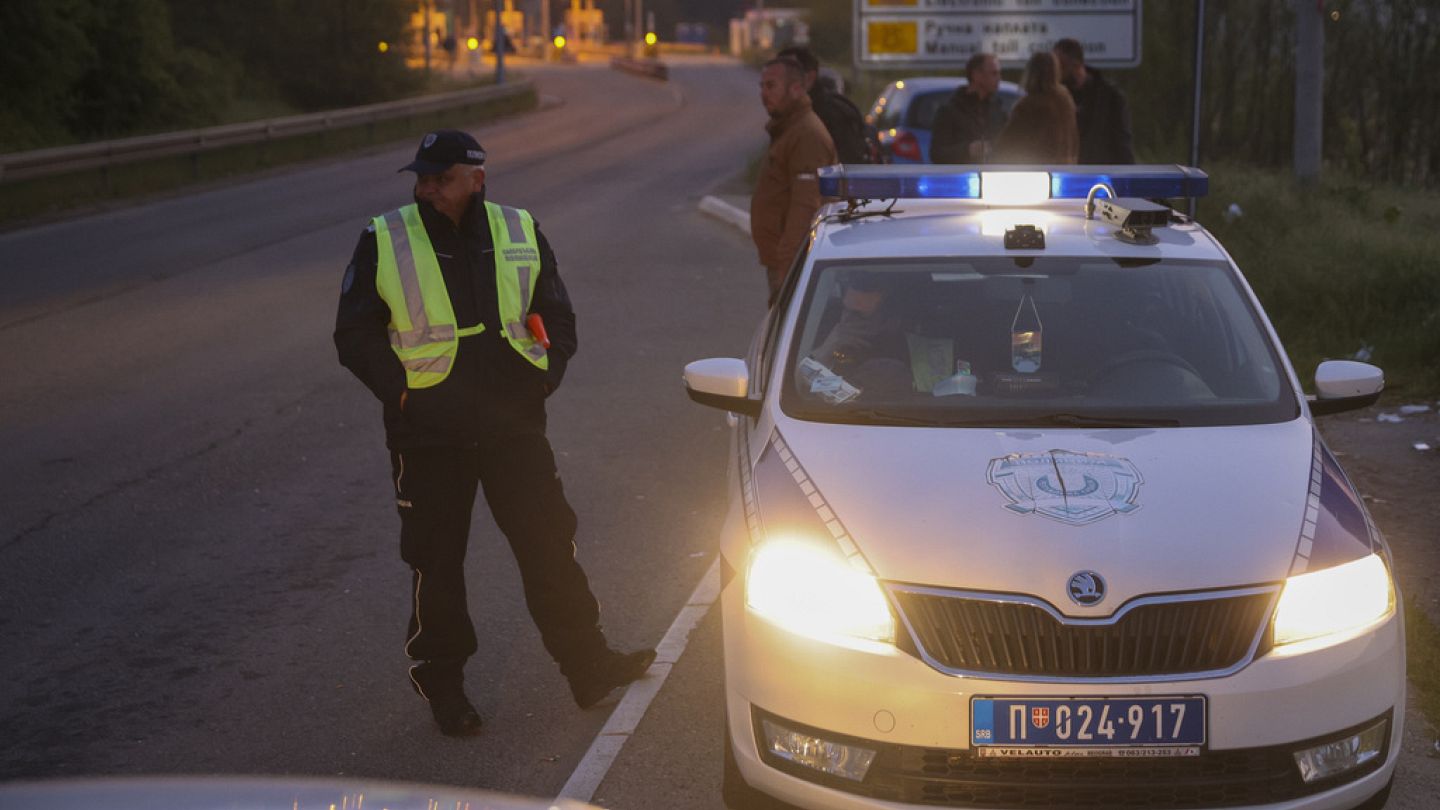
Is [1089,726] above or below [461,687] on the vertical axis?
above

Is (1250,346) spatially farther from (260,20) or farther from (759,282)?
(260,20)

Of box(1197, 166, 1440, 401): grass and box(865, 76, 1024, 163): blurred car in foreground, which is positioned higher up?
box(865, 76, 1024, 163): blurred car in foreground

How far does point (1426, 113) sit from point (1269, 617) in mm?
15843

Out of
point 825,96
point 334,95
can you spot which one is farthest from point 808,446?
point 334,95

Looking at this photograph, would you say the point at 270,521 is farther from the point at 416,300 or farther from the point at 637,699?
the point at 416,300

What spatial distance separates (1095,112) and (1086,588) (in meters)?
8.93

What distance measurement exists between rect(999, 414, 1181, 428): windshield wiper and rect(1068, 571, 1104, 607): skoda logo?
90 cm

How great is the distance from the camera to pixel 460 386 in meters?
5.19

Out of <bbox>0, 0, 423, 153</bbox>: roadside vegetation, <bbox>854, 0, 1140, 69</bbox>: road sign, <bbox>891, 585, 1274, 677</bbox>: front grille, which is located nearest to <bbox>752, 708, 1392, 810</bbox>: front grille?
<bbox>891, 585, 1274, 677</bbox>: front grille

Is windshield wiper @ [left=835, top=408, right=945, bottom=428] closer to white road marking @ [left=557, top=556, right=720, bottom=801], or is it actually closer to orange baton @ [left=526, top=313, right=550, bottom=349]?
orange baton @ [left=526, top=313, right=550, bottom=349]

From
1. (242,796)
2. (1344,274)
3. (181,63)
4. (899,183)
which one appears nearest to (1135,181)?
(899,183)

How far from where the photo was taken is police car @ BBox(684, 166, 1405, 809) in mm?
3982

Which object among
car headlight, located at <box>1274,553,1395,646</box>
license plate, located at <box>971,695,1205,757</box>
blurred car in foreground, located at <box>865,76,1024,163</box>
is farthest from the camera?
blurred car in foreground, located at <box>865,76,1024,163</box>

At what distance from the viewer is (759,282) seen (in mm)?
15422
